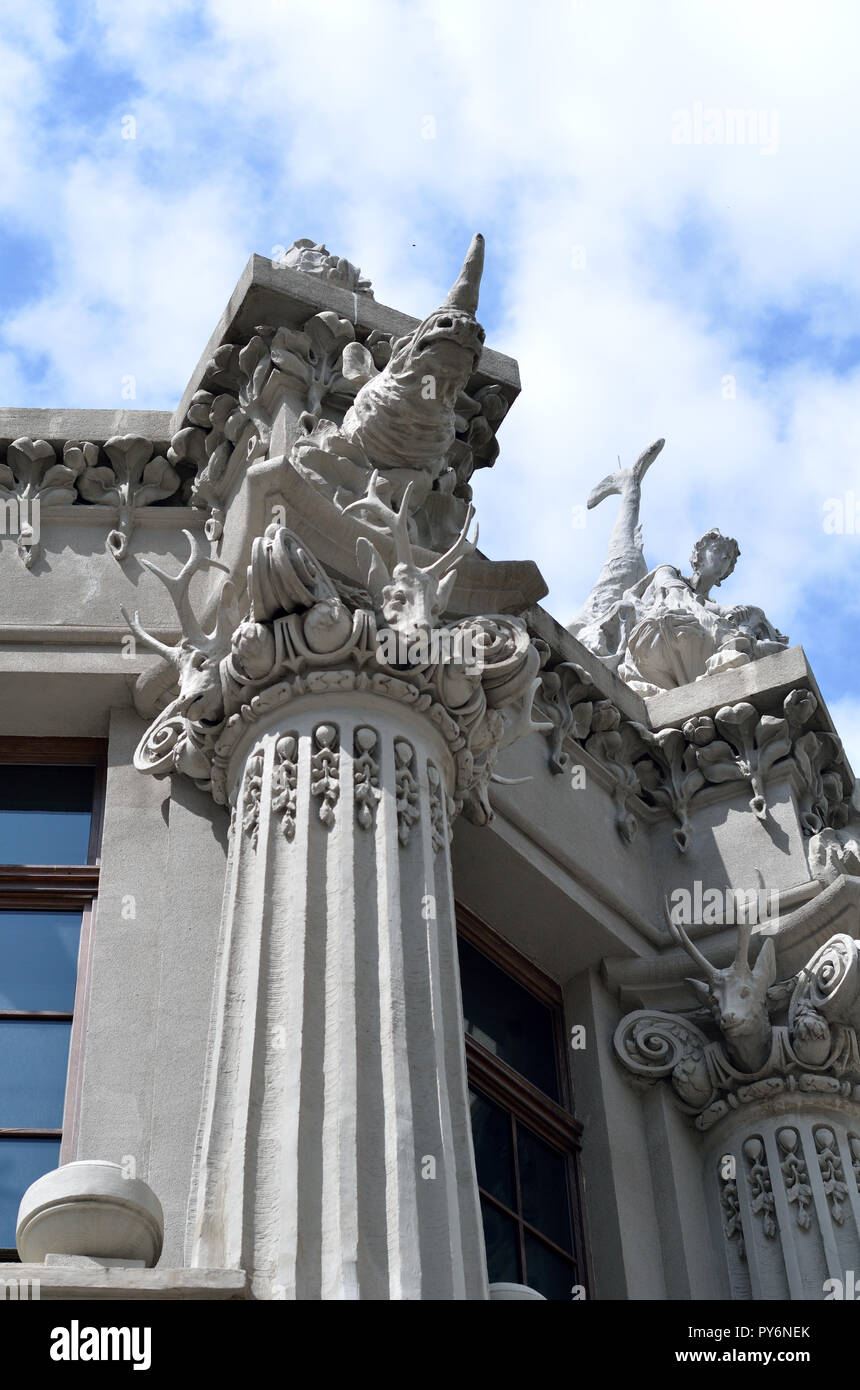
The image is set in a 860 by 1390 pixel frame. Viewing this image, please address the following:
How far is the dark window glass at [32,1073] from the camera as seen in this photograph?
10609mm

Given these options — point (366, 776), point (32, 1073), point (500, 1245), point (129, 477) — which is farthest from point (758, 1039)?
point (129, 477)

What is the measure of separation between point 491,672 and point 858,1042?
145 inches

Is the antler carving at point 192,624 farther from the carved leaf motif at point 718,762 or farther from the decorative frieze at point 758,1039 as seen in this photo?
the carved leaf motif at point 718,762

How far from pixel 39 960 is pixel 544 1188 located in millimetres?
3216

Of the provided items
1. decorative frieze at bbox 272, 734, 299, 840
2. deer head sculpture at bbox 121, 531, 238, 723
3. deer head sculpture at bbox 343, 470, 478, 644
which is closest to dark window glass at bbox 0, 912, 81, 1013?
deer head sculpture at bbox 121, 531, 238, 723

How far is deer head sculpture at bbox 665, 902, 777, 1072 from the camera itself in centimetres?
1264

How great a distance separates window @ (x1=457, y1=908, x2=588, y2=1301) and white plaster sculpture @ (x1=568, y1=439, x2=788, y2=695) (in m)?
3.26

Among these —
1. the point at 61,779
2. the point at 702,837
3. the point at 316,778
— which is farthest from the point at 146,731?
the point at 702,837

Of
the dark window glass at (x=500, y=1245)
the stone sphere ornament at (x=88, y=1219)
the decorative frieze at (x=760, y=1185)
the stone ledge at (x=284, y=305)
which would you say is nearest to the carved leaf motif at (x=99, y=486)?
the stone ledge at (x=284, y=305)

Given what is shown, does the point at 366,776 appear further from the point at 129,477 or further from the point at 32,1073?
the point at 129,477

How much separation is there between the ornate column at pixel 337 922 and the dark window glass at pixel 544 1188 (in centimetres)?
220

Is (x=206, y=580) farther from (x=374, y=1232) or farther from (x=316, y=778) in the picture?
(x=374, y=1232)

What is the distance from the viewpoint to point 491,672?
10.7 m

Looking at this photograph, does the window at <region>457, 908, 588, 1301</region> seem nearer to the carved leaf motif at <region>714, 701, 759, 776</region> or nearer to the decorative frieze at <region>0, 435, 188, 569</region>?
the carved leaf motif at <region>714, 701, 759, 776</region>
